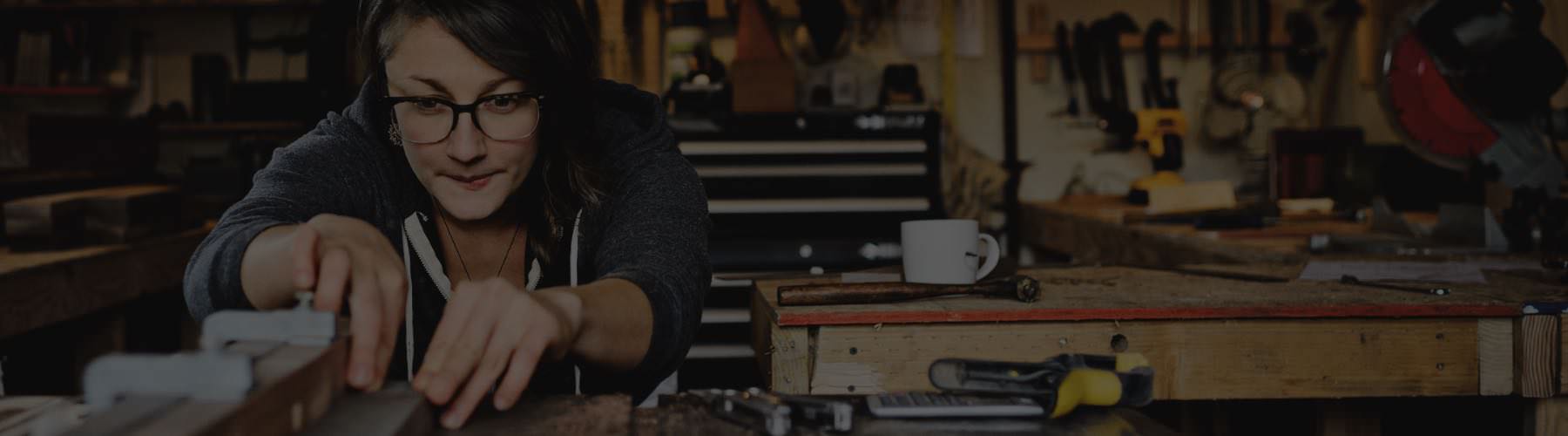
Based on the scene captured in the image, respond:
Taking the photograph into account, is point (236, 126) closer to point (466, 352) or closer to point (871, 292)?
point (871, 292)

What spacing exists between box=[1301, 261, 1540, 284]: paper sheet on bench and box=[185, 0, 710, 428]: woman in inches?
44.1

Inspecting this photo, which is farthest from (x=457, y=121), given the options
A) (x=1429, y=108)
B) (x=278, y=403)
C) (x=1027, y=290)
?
(x=1429, y=108)

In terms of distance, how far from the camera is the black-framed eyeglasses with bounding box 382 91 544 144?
1.26m

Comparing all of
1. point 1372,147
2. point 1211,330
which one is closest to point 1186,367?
point 1211,330

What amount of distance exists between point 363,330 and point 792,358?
765 millimetres

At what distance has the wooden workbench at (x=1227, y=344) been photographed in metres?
1.46

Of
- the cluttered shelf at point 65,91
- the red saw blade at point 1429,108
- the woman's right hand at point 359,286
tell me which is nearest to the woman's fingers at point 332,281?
the woman's right hand at point 359,286

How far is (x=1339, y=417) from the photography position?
1.69 m

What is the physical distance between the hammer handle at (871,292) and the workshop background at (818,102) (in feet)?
6.01

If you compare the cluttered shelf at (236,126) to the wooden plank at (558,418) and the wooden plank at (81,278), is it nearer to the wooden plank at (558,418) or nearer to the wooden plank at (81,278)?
the wooden plank at (81,278)

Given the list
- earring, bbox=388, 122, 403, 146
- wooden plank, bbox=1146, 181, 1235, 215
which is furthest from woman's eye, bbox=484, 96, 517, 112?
wooden plank, bbox=1146, 181, 1235, 215

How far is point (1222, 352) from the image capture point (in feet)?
4.81

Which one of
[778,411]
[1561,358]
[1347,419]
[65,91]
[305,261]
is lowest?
[1347,419]

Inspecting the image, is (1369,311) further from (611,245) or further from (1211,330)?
(611,245)
